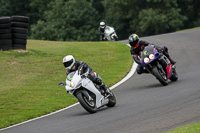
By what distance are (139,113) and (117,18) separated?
175 feet

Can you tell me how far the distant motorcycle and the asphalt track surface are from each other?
0.32 meters

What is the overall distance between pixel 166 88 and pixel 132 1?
1876 inches

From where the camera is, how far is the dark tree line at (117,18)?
189ft

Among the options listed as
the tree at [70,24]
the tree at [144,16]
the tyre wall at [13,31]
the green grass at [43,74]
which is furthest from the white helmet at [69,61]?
the tree at [70,24]

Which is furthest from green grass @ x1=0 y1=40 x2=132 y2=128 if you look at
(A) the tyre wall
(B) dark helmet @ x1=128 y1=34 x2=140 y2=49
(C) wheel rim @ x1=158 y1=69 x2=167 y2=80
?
(C) wheel rim @ x1=158 y1=69 x2=167 y2=80

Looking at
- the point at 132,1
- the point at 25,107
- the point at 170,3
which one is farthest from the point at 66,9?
the point at 25,107

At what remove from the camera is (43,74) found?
20.8m

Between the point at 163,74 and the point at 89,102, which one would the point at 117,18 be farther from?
the point at 89,102

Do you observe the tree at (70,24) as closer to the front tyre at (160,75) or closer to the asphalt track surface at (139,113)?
the asphalt track surface at (139,113)

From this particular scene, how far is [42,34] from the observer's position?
199ft

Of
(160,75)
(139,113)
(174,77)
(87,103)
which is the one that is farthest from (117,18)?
(139,113)

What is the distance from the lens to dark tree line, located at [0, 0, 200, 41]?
189 ft

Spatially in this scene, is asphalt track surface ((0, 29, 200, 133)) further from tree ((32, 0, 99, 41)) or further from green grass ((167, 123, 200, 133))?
tree ((32, 0, 99, 41))

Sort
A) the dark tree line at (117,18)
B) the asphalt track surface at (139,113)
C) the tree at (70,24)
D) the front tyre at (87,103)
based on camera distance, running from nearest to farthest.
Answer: the asphalt track surface at (139,113)
the front tyre at (87,103)
the dark tree line at (117,18)
the tree at (70,24)
